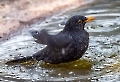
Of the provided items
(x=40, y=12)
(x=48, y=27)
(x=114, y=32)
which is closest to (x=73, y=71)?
(x=114, y=32)

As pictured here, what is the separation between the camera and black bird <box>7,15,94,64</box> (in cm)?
718

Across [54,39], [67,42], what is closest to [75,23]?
[67,42]

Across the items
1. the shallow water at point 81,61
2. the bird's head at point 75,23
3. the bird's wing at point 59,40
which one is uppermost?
the bird's head at point 75,23

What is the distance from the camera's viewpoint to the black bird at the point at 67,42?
7.18 m

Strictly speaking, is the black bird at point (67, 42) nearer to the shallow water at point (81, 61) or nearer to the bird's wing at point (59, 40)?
the bird's wing at point (59, 40)

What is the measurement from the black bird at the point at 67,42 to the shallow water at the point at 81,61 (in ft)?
0.74

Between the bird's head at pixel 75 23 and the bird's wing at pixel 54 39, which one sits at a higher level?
the bird's head at pixel 75 23

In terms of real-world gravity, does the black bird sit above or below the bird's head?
below

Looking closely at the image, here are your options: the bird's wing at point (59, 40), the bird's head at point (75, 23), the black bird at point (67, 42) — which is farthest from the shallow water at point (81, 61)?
the bird's head at point (75, 23)

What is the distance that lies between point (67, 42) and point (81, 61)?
0.60m

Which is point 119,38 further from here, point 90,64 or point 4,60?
point 4,60

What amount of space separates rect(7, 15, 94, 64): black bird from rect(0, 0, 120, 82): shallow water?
23cm

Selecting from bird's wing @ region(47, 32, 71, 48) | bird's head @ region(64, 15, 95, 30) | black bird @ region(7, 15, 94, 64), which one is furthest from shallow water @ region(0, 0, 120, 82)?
bird's head @ region(64, 15, 95, 30)

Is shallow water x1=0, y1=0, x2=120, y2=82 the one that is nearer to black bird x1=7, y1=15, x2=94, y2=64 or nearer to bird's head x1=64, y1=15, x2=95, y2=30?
black bird x1=7, y1=15, x2=94, y2=64
